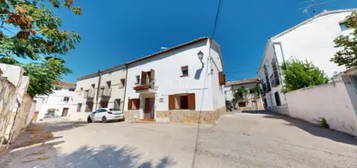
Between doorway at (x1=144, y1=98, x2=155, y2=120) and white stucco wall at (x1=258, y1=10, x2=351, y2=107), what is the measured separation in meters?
12.0

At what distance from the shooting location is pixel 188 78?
10477 millimetres

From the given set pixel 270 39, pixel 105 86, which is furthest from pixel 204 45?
pixel 105 86

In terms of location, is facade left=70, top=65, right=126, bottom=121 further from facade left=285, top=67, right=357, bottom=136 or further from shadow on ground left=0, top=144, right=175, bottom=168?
facade left=285, top=67, right=357, bottom=136

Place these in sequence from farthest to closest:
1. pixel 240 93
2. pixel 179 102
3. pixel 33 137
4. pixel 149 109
A: pixel 240 93, pixel 149 109, pixel 179 102, pixel 33 137

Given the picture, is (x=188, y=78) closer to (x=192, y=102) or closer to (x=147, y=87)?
(x=192, y=102)

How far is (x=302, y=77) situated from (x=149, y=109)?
489 inches

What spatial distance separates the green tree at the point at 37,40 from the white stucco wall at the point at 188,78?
6625 mm

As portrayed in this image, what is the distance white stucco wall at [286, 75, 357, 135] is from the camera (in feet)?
14.5

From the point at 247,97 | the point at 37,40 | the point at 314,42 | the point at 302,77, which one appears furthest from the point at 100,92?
the point at 247,97

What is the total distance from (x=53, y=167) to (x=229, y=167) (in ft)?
13.1

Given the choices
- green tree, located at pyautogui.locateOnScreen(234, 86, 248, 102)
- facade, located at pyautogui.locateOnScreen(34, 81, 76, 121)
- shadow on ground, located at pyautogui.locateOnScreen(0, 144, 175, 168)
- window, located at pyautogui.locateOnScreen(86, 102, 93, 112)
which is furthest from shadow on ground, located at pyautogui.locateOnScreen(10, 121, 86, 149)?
green tree, located at pyautogui.locateOnScreen(234, 86, 248, 102)

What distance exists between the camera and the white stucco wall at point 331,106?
174 inches

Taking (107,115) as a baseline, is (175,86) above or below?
above

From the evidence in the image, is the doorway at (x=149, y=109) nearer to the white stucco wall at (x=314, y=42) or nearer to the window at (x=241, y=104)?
the white stucco wall at (x=314, y=42)
